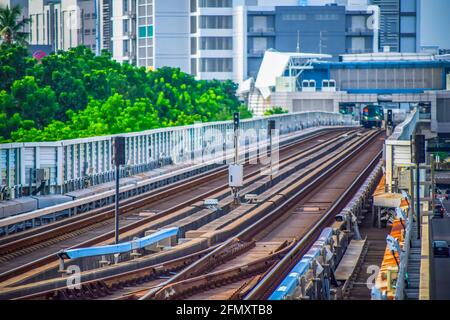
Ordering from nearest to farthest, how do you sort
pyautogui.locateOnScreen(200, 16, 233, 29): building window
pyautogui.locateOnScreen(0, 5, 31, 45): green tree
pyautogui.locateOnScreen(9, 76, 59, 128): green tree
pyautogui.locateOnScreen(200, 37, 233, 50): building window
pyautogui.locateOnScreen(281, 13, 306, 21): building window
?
pyautogui.locateOnScreen(9, 76, 59, 128): green tree → pyautogui.locateOnScreen(0, 5, 31, 45): green tree → pyautogui.locateOnScreen(200, 37, 233, 50): building window → pyautogui.locateOnScreen(200, 16, 233, 29): building window → pyautogui.locateOnScreen(281, 13, 306, 21): building window

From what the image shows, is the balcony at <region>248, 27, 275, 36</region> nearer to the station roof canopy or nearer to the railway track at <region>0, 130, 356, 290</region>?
the station roof canopy

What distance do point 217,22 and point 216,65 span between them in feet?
16.7

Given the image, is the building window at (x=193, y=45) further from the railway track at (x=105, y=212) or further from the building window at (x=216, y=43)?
the railway track at (x=105, y=212)

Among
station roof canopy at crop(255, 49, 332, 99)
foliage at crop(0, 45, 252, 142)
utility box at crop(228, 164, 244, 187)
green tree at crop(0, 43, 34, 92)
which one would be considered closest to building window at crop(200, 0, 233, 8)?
station roof canopy at crop(255, 49, 332, 99)

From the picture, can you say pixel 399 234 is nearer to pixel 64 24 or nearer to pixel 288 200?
pixel 288 200

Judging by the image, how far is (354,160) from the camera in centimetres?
6444

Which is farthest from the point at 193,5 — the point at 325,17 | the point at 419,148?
the point at 419,148

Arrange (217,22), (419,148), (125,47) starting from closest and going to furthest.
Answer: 1. (419,148)
2. (217,22)
3. (125,47)

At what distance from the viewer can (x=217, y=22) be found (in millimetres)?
143375

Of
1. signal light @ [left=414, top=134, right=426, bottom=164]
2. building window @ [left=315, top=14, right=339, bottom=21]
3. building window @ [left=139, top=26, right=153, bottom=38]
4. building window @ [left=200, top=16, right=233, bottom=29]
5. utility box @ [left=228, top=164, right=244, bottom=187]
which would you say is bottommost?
utility box @ [left=228, top=164, right=244, bottom=187]

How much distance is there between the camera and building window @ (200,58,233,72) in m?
142

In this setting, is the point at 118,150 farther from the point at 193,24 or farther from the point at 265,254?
the point at 193,24

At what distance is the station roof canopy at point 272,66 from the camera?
12850cm

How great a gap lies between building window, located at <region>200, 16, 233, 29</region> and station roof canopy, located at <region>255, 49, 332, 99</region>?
11898 millimetres
